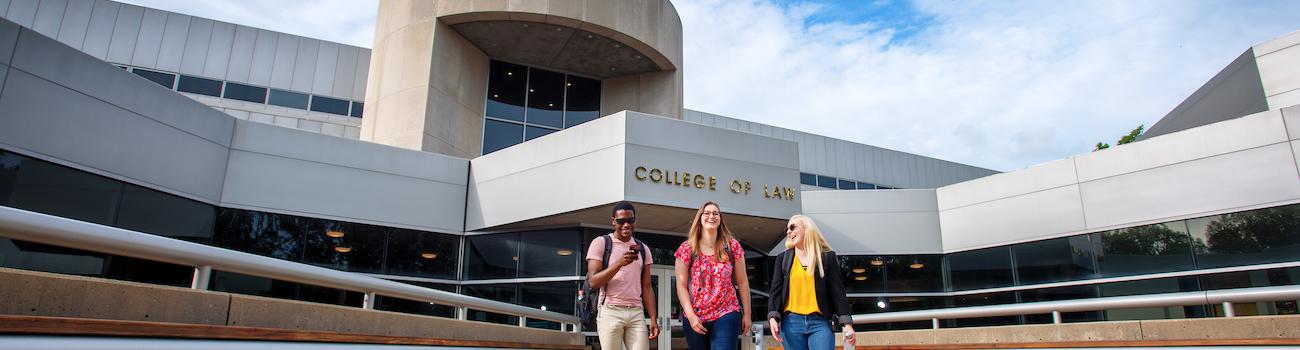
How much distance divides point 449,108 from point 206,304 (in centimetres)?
1268

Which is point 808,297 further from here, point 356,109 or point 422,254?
point 356,109

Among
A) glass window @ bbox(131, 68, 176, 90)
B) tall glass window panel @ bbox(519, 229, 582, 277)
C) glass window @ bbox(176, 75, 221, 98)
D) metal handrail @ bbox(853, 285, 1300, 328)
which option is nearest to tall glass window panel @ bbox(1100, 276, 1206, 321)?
metal handrail @ bbox(853, 285, 1300, 328)

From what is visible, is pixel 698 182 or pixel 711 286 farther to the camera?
pixel 698 182

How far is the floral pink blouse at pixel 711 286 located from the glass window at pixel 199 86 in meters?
19.5

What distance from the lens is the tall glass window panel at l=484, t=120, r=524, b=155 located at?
17.8m

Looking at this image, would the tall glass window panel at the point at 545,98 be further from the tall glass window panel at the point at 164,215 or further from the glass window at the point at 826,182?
the glass window at the point at 826,182

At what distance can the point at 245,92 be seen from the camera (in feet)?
67.6

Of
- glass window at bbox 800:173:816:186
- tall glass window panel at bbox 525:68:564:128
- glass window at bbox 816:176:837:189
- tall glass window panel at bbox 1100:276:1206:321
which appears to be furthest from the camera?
glass window at bbox 816:176:837:189

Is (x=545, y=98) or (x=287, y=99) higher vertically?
(x=287, y=99)

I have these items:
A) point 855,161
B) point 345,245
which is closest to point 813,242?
point 345,245

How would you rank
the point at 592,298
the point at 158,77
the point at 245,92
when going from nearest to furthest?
1. the point at 592,298
2. the point at 158,77
3. the point at 245,92

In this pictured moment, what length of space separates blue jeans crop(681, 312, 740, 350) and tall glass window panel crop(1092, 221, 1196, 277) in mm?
13227

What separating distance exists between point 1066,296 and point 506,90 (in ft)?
45.3

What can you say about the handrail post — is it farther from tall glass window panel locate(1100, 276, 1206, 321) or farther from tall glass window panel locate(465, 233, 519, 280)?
tall glass window panel locate(1100, 276, 1206, 321)
